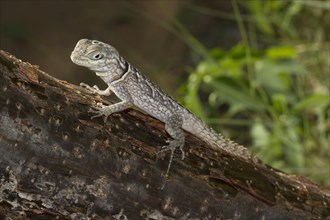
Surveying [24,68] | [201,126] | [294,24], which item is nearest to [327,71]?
[294,24]

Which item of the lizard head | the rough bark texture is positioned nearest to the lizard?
the lizard head

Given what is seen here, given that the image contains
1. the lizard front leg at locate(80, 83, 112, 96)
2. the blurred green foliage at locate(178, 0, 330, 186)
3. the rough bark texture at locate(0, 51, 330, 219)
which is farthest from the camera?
the blurred green foliage at locate(178, 0, 330, 186)

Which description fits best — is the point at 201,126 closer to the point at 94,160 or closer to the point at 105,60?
the point at 105,60

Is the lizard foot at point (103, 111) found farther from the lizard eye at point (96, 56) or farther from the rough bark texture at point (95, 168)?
the lizard eye at point (96, 56)

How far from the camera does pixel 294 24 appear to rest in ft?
22.2

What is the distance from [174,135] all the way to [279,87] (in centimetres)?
237

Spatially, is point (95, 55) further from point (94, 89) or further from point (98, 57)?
point (94, 89)

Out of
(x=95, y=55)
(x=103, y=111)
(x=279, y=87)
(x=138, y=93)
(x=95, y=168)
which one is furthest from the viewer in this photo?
(x=279, y=87)

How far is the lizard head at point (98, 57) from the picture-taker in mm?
3072

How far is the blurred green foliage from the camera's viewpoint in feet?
13.8

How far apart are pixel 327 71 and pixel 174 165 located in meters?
3.71

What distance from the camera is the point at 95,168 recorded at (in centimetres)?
235

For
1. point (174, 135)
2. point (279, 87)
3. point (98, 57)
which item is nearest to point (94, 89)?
point (98, 57)

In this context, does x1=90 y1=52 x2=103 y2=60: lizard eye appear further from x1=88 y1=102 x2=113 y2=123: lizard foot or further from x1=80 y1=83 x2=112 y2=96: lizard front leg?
x1=88 y1=102 x2=113 y2=123: lizard foot
